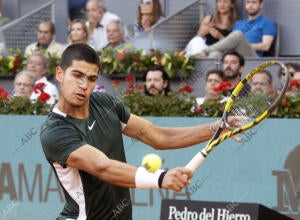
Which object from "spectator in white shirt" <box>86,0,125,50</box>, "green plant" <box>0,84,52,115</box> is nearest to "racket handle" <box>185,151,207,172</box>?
"green plant" <box>0,84,52,115</box>

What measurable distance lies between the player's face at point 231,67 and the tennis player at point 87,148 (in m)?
4.62

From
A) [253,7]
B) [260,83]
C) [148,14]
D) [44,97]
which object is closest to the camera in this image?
[260,83]

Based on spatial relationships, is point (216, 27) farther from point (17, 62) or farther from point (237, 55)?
point (17, 62)

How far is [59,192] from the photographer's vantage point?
10484 mm

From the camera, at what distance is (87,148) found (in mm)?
5793

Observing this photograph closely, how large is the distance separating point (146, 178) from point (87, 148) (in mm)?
431

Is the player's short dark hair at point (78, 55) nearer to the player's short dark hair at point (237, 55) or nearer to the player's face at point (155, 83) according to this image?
the player's face at point (155, 83)

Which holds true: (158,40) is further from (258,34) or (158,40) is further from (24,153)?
(24,153)

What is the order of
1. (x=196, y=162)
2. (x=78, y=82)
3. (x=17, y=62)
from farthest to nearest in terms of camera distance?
(x=17, y=62) < (x=78, y=82) < (x=196, y=162)

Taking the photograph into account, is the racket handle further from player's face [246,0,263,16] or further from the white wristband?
player's face [246,0,263,16]

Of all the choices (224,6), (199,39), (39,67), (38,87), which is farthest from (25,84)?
(224,6)

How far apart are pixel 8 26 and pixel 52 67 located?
1.68m

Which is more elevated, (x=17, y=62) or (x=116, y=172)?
(x=17, y=62)

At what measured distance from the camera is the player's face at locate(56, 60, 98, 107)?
596cm
